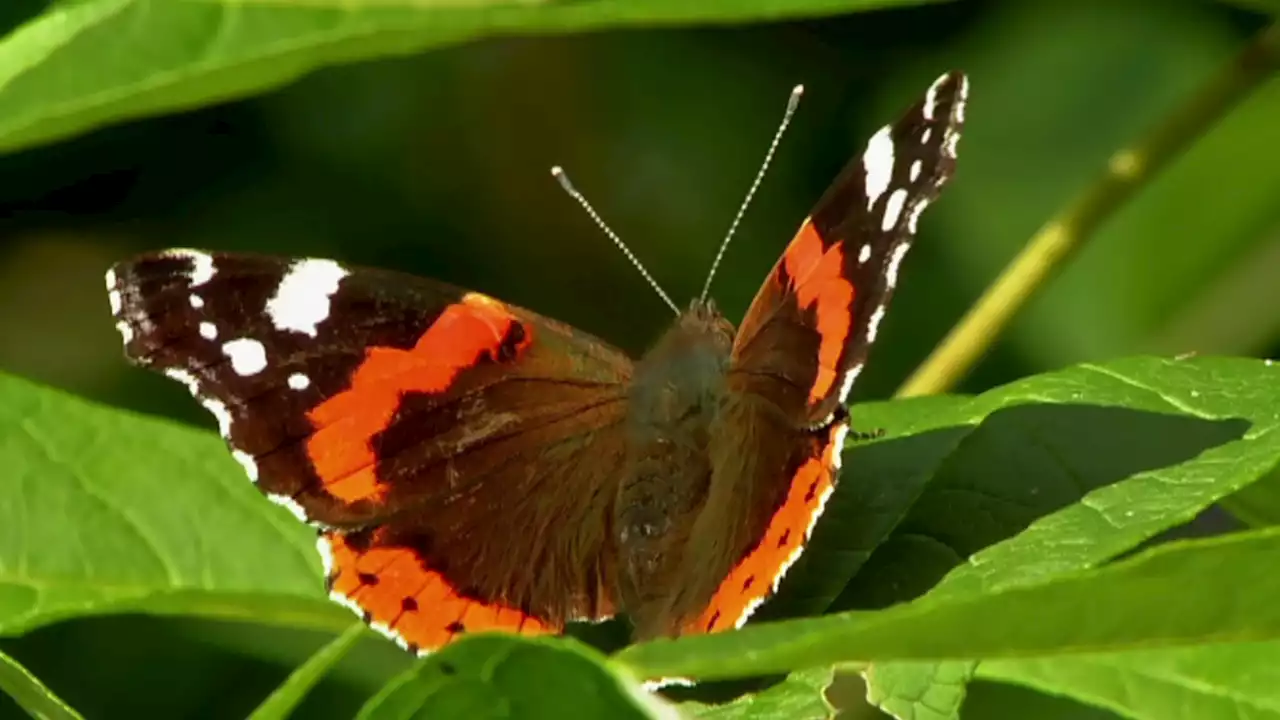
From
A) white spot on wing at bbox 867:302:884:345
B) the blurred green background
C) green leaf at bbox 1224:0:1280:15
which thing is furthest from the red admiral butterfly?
the blurred green background

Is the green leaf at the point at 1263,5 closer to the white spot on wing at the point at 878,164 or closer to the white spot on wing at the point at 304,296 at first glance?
the white spot on wing at the point at 878,164

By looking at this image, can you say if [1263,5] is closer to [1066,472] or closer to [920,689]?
[1066,472]

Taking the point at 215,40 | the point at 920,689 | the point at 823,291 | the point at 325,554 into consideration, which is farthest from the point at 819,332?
the point at 215,40

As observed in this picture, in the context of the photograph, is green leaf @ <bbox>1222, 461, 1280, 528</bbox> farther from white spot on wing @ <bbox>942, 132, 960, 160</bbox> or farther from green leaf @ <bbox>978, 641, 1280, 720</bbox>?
white spot on wing @ <bbox>942, 132, 960, 160</bbox>

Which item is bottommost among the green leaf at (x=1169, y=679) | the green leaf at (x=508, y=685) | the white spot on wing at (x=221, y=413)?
the green leaf at (x=508, y=685)

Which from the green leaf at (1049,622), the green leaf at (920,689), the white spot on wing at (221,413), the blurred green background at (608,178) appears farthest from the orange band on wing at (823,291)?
the blurred green background at (608,178)

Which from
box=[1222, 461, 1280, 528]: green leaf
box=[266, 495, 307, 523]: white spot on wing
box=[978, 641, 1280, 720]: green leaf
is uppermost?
box=[1222, 461, 1280, 528]: green leaf

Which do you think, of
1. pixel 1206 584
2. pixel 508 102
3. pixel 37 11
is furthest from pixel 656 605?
pixel 508 102
